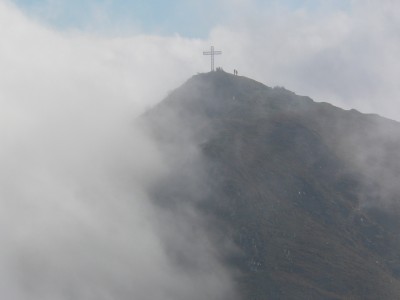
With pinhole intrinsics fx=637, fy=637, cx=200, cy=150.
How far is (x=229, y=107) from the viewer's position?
91.5 metres

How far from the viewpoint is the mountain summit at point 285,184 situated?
6694 cm

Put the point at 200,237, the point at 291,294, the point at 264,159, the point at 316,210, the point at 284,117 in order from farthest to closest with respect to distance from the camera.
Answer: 1. the point at 284,117
2. the point at 264,159
3. the point at 316,210
4. the point at 200,237
5. the point at 291,294

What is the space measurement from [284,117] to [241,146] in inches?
433

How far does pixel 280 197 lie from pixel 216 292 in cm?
1630

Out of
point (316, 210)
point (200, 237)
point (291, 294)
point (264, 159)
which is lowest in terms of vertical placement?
point (291, 294)

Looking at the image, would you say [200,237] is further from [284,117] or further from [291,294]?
[284,117]

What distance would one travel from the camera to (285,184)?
7850 centimetres

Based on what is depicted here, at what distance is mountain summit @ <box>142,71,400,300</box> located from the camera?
6694 centimetres

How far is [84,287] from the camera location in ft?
215

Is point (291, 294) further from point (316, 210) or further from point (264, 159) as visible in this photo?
point (264, 159)

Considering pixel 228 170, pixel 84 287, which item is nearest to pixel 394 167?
pixel 228 170

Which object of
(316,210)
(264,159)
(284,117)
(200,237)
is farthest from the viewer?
(284,117)

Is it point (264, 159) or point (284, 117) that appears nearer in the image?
point (264, 159)

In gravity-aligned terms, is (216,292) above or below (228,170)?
below
